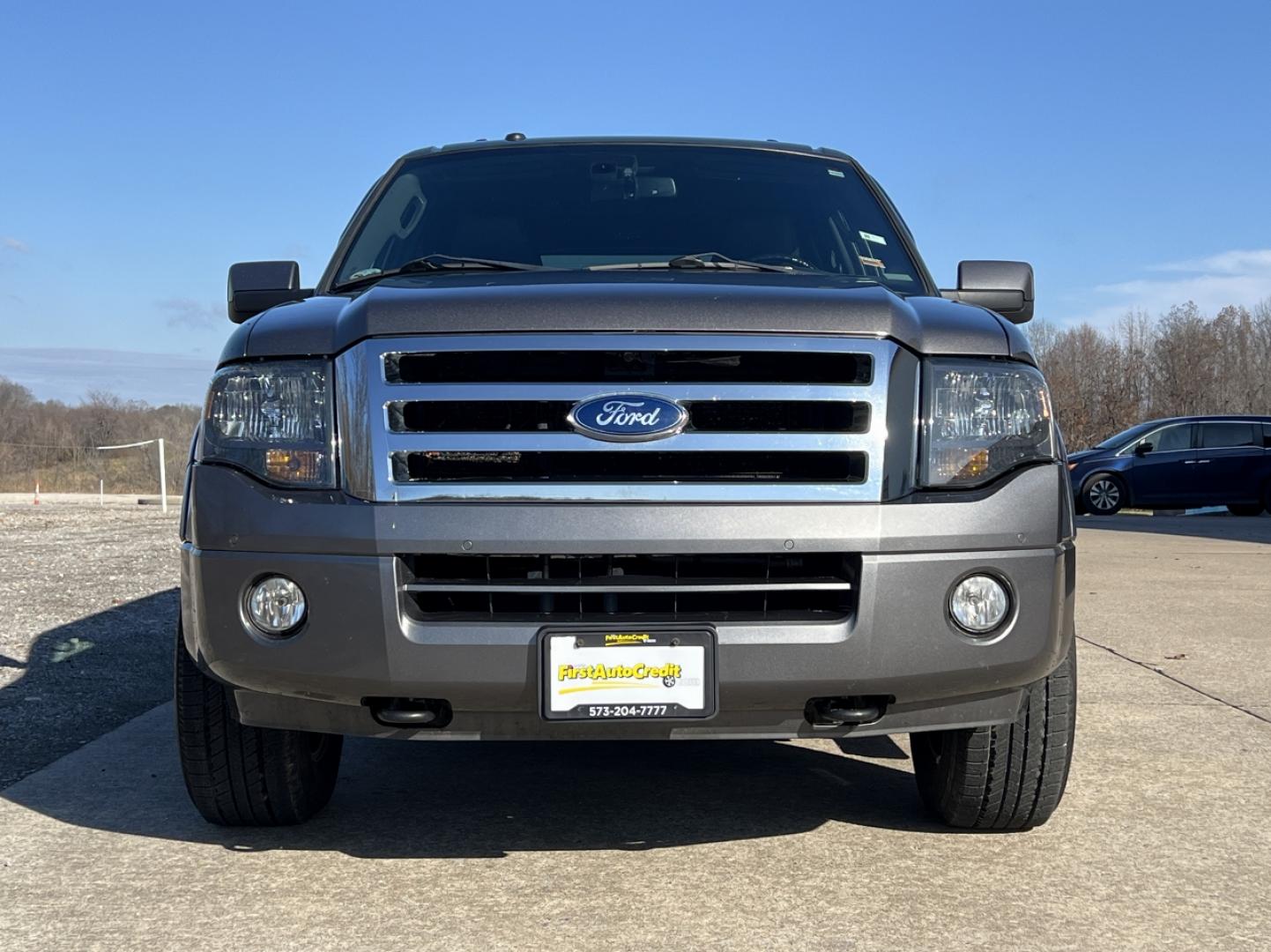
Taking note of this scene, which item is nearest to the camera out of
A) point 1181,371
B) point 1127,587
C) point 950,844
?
point 950,844

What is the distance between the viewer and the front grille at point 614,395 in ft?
9.54

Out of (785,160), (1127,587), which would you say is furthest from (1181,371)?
(785,160)

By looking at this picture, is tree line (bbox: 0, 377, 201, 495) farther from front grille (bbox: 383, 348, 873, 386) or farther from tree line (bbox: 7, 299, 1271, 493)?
front grille (bbox: 383, 348, 873, 386)

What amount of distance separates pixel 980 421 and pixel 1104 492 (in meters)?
17.6

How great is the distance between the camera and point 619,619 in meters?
2.89

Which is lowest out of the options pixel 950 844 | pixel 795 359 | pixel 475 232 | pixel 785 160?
pixel 950 844

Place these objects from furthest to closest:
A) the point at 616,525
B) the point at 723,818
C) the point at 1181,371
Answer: the point at 1181,371
the point at 723,818
the point at 616,525

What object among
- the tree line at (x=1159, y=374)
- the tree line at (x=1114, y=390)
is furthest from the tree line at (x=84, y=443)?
the tree line at (x=1159, y=374)

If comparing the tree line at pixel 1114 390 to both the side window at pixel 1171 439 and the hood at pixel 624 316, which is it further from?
the hood at pixel 624 316

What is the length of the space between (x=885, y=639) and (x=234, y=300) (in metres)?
2.27

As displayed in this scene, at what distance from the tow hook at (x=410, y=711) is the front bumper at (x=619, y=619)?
28mm

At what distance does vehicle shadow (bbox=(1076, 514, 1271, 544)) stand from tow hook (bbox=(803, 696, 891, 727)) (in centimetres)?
1254

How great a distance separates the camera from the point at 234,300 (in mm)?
4109

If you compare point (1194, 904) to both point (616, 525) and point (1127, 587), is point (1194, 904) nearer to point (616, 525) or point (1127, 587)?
point (616, 525)
